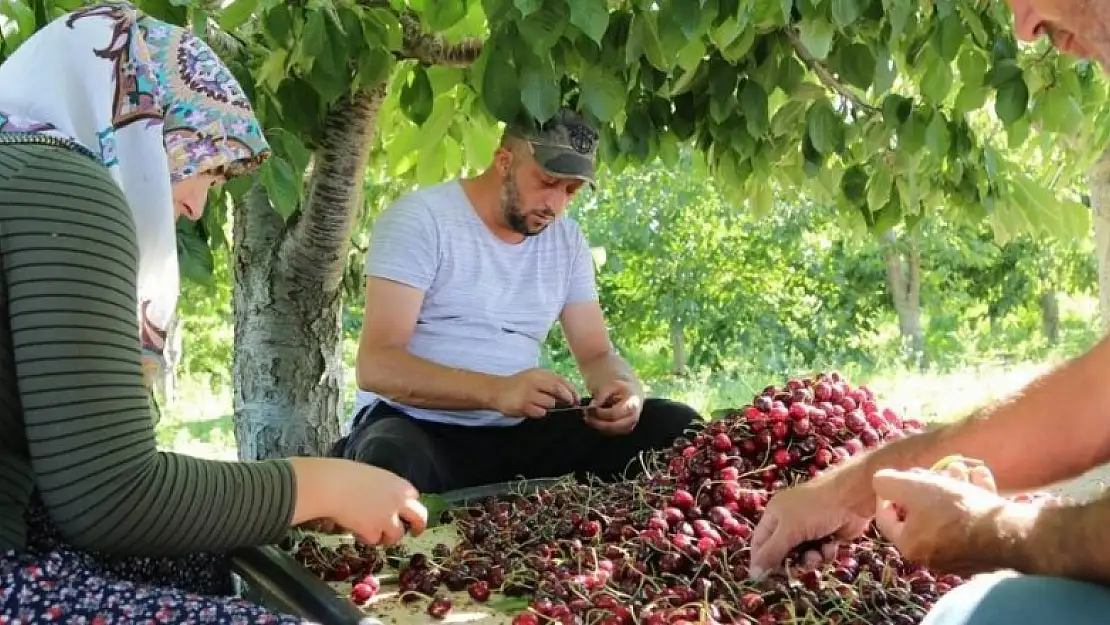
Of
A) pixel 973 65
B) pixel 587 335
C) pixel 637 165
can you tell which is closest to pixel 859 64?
pixel 973 65

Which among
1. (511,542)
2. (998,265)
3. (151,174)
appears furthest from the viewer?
(998,265)

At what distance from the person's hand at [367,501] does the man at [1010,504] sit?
583 mm

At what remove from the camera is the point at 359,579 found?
1.87 m

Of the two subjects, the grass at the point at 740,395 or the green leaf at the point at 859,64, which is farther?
the grass at the point at 740,395

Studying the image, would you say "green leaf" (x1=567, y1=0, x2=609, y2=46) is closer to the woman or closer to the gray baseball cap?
the woman

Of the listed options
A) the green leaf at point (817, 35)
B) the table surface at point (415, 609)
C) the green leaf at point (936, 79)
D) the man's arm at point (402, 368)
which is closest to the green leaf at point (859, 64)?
the green leaf at point (936, 79)

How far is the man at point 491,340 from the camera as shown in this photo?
2.77 m

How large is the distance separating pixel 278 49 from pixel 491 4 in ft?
2.13

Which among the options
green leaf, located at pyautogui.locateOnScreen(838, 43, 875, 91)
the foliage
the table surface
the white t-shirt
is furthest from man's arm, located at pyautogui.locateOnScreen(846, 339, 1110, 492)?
the foliage

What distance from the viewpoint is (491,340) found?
121 inches

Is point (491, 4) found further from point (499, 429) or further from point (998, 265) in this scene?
point (998, 265)

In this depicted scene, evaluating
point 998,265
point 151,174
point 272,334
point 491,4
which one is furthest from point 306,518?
point 998,265

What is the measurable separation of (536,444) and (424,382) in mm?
389

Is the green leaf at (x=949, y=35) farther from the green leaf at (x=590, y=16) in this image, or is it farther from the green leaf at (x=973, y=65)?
the green leaf at (x=590, y=16)
